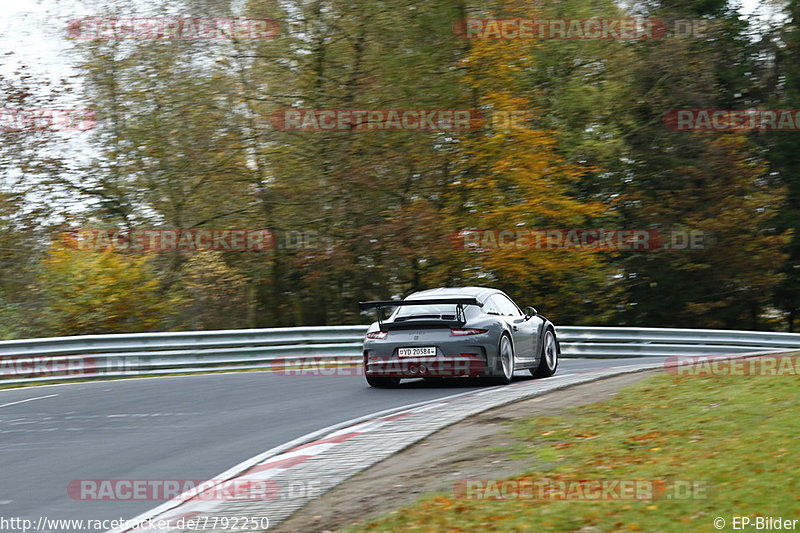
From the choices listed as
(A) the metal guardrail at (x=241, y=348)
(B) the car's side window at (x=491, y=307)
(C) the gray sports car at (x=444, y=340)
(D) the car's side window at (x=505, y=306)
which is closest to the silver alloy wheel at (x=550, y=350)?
(D) the car's side window at (x=505, y=306)

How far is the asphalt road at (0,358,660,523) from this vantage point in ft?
28.1

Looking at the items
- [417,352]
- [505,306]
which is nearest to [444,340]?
[417,352]

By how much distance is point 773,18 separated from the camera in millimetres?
41094

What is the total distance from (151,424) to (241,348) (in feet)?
28.5

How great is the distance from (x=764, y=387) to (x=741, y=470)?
4.91 meters

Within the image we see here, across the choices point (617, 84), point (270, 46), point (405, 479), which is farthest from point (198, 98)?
point (405, 479)

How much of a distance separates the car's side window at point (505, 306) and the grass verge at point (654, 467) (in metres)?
3.93

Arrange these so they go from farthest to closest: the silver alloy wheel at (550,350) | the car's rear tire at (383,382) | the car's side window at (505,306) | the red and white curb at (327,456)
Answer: the silver alloy wheel at (550,350) → the car's side window at (505,306) → the car's rear tire at (383,382) → the red and white curb at (327,456)

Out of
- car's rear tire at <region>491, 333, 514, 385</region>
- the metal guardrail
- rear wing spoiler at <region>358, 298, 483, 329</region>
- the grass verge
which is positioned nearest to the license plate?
rear wing spoiler at <region>358, 298, 483, 329</region>

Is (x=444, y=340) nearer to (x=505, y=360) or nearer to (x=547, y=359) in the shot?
(x=505, y=360)

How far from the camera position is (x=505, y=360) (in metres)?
14.6

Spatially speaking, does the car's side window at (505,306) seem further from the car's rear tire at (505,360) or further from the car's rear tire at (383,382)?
the car's rear tire at (383,382)

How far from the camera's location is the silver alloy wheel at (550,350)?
16.2m

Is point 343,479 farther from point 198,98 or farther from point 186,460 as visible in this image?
point 198,98
